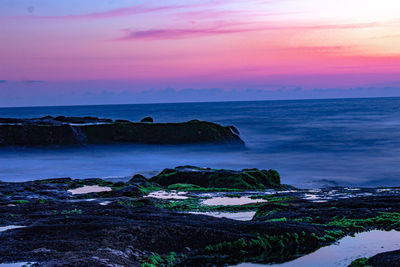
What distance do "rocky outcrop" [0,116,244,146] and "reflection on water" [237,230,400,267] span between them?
34536 millimetres

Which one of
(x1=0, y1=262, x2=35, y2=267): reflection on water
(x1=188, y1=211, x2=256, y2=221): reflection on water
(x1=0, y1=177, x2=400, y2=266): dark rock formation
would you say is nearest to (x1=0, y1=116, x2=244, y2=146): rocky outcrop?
(x1=0, y1=177, x2=400, y2=266): dark rock formation

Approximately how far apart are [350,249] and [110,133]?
37729mm

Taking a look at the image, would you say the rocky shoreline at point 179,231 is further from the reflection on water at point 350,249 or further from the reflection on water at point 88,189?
the reflection on water at point 88,189

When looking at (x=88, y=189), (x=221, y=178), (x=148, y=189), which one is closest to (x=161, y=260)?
(x=148, y=189)

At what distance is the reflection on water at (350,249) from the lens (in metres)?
7.60

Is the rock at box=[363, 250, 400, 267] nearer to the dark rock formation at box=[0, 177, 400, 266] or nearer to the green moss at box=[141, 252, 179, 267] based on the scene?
the dark rock formation at box=[0, 177, 400, 266]

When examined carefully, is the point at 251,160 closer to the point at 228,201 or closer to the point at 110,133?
the point at 110,133

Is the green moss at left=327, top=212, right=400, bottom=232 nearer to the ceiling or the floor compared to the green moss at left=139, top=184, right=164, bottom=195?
nearer to the ceiling

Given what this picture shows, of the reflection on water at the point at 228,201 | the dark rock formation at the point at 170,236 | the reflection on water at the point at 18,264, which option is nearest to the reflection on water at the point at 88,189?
the reflection on water at the point at 228,201

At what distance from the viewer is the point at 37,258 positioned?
6.80 metres

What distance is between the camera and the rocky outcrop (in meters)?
41.1

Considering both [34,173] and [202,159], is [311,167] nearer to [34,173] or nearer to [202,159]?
[202,159]

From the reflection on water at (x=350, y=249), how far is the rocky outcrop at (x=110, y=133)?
113ft

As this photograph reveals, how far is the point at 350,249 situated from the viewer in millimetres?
8281
